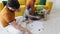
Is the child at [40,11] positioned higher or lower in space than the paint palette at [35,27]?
higher

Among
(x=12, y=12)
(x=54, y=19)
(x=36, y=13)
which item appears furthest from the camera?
(x=54, y=19)

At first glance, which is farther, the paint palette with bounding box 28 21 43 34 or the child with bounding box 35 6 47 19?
the child with bounding box 35 6 47 19

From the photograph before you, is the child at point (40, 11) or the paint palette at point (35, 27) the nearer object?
the paint palette at point (35, 27)

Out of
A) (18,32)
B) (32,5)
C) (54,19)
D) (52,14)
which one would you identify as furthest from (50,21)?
(18,32)

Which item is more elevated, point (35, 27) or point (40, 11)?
point (40, 11)

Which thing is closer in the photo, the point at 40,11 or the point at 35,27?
the point at 35,27

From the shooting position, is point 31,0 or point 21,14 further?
point 21,14

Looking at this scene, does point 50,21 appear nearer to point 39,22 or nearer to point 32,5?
point 39,22

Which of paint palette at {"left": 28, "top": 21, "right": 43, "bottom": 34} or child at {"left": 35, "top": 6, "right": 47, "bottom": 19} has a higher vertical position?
child at {"left": 35, "top": 6, "right": 47, "bottom": 19}

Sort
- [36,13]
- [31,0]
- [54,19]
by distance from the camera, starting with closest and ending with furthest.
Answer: [31,0] → [36,13] → [54,19]

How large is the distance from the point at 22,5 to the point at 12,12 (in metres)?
0.34

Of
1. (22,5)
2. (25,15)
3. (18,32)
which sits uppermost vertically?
(22,5)

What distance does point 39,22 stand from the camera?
5.15ft

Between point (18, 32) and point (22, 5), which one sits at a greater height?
point (22, 5)
